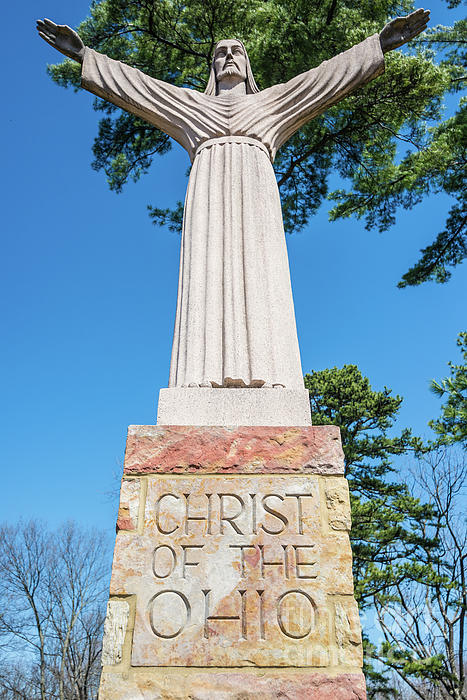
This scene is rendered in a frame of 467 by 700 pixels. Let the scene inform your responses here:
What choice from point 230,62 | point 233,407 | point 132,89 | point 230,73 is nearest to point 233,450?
point 233,407

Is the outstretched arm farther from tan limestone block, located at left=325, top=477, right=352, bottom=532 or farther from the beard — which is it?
tan limestone block, located at left=325, top=477, right=352, bottom=532

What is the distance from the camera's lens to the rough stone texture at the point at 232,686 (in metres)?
2.43

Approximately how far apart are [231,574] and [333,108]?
9.12 meters

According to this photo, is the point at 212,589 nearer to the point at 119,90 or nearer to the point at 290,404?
the point at 290,404

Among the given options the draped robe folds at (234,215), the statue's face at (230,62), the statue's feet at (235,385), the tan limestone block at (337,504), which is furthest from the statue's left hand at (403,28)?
the tan limestone block at (337,504)

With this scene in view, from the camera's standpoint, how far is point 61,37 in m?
4.85

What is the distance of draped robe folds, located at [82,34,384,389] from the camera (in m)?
3.49

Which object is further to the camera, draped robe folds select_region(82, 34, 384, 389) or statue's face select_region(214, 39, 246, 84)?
statue's face select_region(214, 39, 246, 84)

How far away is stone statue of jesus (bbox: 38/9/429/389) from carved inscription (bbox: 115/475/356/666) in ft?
2.40

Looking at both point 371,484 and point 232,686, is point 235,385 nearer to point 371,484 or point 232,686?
point 232,686

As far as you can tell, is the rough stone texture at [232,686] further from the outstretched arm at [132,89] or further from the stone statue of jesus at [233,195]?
the outstretched arm at [132,89]

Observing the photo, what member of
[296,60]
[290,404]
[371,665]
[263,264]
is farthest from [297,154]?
[371,665]

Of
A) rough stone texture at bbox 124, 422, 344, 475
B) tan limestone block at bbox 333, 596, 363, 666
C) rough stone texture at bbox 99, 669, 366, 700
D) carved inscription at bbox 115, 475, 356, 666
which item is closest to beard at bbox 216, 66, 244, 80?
rough stone texture at bbox 124, 422, 344, 475

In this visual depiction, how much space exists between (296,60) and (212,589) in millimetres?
8948
